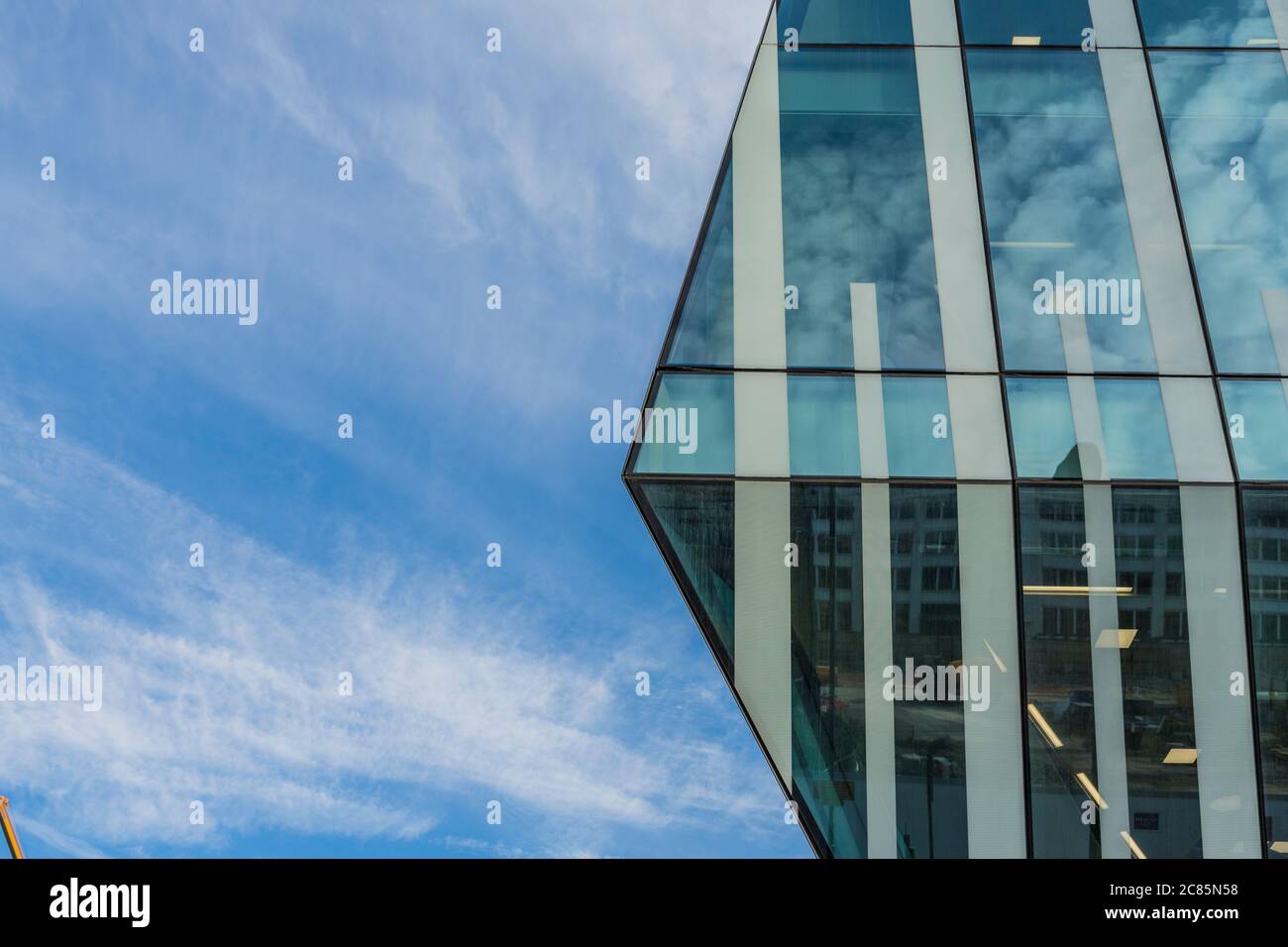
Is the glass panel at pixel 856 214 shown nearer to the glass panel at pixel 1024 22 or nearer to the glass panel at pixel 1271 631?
the glass panel at pixel 1024 22

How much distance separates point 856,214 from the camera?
10852mm

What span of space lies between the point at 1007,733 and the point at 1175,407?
3.60 m

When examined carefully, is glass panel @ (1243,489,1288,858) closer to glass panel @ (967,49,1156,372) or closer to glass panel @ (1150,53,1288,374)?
glass panel @ (1150,53,1288,374)

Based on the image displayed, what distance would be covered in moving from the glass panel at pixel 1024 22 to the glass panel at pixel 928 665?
598 centimetres

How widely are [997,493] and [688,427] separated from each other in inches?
118

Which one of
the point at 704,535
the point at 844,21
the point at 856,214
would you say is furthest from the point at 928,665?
the point at 844,21

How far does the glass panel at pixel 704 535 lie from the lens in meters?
9.48

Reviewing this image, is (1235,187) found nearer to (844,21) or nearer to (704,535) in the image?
A: (844,21)

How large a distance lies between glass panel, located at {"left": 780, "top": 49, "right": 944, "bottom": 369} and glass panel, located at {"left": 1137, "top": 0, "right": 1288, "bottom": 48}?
2.94 meters

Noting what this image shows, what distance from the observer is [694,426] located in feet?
31.8
